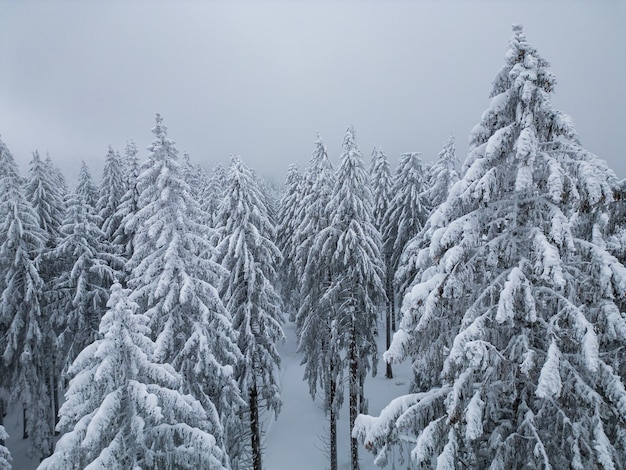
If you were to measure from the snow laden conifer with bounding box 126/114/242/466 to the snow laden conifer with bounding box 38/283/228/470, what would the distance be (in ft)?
13.3

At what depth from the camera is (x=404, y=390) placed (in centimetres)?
2583

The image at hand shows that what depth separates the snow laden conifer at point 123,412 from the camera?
7287 millimetres

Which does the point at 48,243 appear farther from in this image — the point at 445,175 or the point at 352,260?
the point at 445,175

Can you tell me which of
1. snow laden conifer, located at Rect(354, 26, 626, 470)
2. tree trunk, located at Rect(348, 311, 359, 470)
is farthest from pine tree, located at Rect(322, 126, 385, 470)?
snow laden conifer, located at Rect(354, 26, 626, 470)

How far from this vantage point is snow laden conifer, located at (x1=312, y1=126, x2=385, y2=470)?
697 inches

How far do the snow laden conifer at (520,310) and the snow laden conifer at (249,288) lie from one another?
967cm

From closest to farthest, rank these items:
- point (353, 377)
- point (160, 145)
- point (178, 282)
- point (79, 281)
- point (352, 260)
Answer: point (178, 282) → point (160, 145) → point (352, 260) → point (353, 377) → point (79, 281)

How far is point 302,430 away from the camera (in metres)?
24.1

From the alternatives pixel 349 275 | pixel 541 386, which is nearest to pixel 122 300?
pixel 541 386

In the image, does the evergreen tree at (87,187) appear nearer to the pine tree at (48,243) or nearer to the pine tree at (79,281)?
the pine tree at (48,243)

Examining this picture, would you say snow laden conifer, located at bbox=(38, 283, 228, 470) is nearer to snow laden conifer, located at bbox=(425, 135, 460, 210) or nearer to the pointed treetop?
the pointed treetop

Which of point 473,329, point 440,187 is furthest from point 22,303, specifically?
point 440,187

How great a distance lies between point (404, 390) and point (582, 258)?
21.4 m

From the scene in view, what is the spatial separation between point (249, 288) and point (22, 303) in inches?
527
